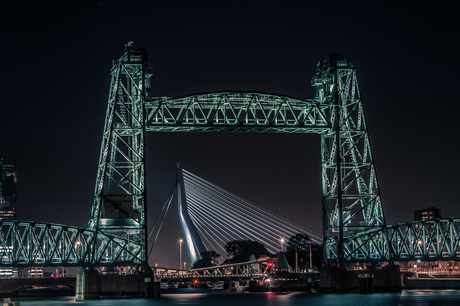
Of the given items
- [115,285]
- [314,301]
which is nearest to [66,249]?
[115,285]

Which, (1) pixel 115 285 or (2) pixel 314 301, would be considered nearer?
(1) pixel 115 285

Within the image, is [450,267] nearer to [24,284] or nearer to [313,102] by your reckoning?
[24,284]

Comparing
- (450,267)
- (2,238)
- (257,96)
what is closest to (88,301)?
(2,238)

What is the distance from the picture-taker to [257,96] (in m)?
56.5

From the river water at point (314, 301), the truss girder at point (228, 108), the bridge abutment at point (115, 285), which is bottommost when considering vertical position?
the river water at point (314, 301)

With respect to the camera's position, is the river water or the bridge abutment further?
the bridge abutment

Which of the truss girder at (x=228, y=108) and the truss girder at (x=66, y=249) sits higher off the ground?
the truss girder at (x=228, y=108)

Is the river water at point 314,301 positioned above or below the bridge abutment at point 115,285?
below

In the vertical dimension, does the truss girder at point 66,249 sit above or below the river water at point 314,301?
above

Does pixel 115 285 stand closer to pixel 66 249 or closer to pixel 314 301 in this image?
pixel 66 249

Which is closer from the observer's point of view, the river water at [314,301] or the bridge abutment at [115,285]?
the river water at [314,301]

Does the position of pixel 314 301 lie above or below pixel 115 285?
below

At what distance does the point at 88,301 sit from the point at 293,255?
298ft

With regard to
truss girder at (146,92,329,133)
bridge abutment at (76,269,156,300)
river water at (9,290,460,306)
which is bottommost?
river water at (9,290,460,306)
